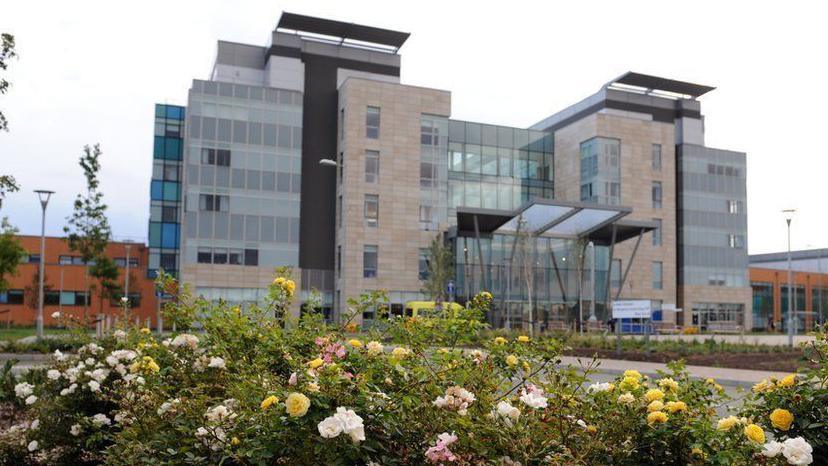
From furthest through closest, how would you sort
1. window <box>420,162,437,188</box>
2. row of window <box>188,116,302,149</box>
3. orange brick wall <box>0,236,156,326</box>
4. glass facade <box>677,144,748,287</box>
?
glass facade <box>677,144,748,287</box>, orange brick wall <box>0,236,156,326</box>, window <box>420,162,437,188</box>, row of window <box>188,116,302,149</box>

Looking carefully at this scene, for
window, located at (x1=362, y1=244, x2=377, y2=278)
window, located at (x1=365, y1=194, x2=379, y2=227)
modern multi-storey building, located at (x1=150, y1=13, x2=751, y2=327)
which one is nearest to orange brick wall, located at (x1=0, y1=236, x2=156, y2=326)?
modern multi-storey building, located at (x1=150, y1=13, x2=751, y2=327)

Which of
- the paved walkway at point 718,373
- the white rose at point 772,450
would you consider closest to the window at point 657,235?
the paved walkway at point 718,373

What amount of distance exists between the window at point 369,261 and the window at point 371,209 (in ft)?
5.89

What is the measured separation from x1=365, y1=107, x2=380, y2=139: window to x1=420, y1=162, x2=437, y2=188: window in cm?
432

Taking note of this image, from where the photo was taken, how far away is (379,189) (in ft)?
181

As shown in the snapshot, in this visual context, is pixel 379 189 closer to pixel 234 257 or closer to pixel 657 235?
pixel 234 257

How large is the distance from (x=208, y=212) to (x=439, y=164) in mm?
17668

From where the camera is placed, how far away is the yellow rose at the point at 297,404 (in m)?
3.20

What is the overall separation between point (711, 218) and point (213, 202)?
4614cm

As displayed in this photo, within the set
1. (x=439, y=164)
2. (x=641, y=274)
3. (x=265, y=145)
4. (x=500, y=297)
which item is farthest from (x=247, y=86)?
(x=641, y=274)

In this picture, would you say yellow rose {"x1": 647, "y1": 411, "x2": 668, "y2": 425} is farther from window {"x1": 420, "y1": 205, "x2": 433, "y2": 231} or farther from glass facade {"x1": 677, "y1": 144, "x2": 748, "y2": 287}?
glass facade {"x1": 677, "y1": 144, "x2": 748, "y2": 287}

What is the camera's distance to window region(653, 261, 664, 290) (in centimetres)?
6625

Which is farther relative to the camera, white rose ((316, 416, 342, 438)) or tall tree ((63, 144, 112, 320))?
tall tree ((63, 144, 112, 320))

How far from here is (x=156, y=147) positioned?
6569 cm
